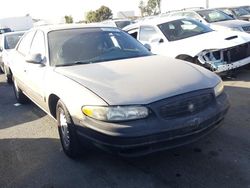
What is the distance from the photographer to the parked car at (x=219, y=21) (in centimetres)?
966

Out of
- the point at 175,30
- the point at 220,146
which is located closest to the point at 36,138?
the point at 220,146

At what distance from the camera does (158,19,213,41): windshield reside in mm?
8195

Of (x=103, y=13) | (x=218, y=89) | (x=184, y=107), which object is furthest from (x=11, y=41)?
(x=103, y=13)

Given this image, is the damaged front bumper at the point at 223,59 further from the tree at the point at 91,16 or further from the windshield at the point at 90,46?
the tree at the point at 91,16

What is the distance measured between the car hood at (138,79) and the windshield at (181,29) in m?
3.65

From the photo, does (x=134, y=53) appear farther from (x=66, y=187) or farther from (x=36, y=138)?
(x=66, y=187)

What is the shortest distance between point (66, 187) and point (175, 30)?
18.5ft

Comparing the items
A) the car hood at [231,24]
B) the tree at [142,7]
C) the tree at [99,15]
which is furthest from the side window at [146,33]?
the tree at [142,7]

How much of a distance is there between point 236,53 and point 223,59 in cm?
36

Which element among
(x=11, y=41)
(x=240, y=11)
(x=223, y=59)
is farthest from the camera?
(x=240, y=11)

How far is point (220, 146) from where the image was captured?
424cm

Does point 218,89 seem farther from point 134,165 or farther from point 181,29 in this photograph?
point 181,29

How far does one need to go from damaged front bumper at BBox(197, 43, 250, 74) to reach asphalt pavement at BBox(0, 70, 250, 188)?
6.97ft

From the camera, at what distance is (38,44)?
5512 mm
